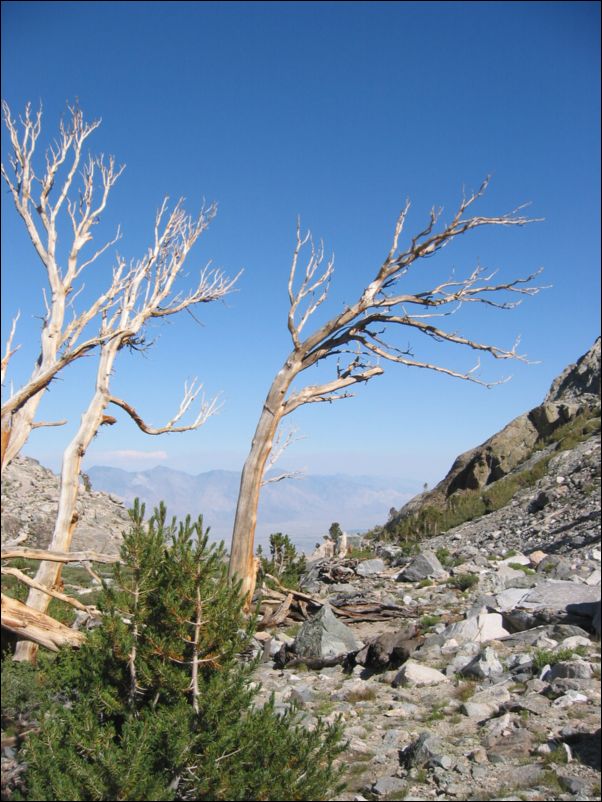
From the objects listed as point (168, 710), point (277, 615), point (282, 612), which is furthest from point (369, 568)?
point (168, 710)

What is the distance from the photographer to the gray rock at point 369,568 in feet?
48.9

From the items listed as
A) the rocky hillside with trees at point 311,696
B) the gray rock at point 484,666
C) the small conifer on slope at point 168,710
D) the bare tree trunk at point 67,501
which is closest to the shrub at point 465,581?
the rocky hillside with trees at point 311,696

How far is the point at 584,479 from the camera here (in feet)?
56.1

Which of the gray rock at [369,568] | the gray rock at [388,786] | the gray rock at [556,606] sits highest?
the gray rock at [556,606]

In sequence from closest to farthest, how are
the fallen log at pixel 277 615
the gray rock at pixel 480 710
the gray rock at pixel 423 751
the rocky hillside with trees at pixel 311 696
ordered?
the rocky hillside with trees at pixel 311 696 → the gray rock at pixel 423 751 → the gray rock at pixel 480 710 → the fallen log at pixel 277 615

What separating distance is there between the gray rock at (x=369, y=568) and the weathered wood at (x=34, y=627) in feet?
32.5

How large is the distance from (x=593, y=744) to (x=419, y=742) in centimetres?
140

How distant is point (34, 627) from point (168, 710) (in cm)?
207

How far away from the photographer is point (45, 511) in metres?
26.2

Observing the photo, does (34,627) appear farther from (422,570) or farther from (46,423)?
(422,570)

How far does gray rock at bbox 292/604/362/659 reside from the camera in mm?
8672

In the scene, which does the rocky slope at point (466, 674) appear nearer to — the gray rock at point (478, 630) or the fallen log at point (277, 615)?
the gray rock at point (478, 630)

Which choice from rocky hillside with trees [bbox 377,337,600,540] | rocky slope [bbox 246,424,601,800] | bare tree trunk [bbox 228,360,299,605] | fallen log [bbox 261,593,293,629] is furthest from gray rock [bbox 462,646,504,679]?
rocky hillside with trees [bbox 377,337,600,540]

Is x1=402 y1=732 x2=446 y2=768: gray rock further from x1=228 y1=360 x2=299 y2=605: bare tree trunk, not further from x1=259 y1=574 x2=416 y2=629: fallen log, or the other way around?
x1=259 y1=574 x2=416 y2=629: fallen log
